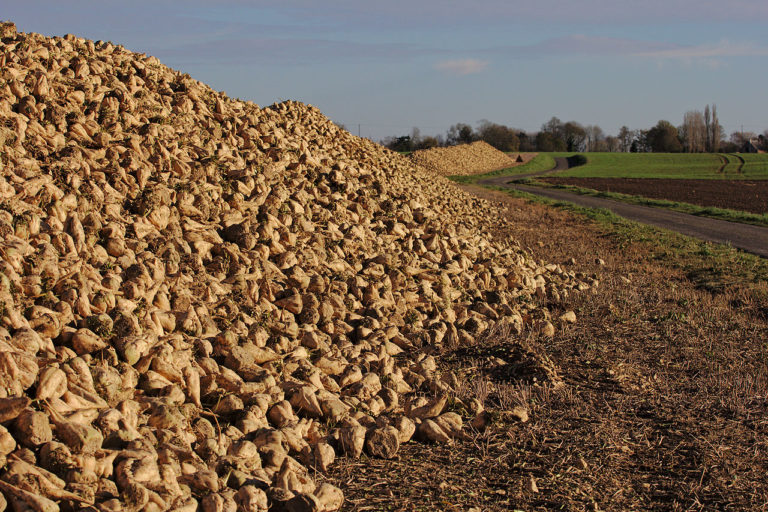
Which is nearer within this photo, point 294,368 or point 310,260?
point 294,368

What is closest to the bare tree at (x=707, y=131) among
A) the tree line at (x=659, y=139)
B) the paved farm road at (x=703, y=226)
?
the tree line at (x=659, y=139)

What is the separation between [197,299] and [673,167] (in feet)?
Result: 196

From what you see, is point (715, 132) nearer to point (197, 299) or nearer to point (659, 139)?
point (659, 139)

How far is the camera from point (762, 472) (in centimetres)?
387

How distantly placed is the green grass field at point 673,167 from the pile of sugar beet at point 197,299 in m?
44.7

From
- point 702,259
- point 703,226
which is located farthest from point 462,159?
point 702,259

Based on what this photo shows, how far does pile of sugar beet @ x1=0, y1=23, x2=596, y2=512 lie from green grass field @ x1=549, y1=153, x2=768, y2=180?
4472cm

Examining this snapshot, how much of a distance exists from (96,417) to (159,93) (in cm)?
580

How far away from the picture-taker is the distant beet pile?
50709 mm

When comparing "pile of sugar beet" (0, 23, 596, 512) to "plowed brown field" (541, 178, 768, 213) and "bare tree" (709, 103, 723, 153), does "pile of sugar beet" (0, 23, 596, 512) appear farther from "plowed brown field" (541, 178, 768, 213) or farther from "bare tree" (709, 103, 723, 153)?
"bare tree" (709, 103, 723, 153)

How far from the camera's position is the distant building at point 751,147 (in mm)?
81325

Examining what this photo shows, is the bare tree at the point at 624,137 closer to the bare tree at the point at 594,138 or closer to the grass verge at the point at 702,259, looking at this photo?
the bare tree at the point at 594,138

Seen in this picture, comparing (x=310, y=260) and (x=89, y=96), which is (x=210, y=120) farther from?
(x=310, y=260)

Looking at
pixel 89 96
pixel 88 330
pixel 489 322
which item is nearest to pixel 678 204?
pixel 489 322
